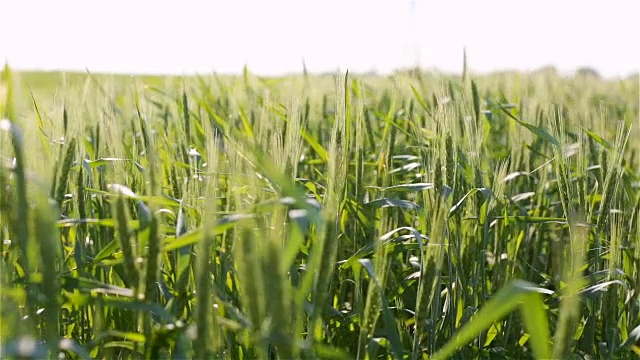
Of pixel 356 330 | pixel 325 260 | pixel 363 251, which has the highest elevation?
pixel 325 260

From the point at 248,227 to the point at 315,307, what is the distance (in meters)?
0.17

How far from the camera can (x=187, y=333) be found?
34.0 inches

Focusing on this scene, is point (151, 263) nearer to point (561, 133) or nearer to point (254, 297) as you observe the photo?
point (254, 297)

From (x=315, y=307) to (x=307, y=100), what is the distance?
5.68ft

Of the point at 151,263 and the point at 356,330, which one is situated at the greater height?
the point at 151,263

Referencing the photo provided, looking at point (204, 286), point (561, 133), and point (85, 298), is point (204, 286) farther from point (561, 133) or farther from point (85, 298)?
point (561, 133)

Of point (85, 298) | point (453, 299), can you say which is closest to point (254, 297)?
point (85, 298)

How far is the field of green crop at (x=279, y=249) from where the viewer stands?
0.84 metres

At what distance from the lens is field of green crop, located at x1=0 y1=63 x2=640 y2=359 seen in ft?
2.77

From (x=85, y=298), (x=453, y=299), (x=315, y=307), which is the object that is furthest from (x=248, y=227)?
(x=453, y=299)

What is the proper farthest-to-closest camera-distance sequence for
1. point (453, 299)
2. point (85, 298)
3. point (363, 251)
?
1. point (453, 299)
2. point (363, 251)
3. point (85, 298)

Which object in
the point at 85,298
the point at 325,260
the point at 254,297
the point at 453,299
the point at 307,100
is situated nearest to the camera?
the point at 254,297

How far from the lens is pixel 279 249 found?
2.48ft

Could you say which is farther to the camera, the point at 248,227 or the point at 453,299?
the point at 453,299
